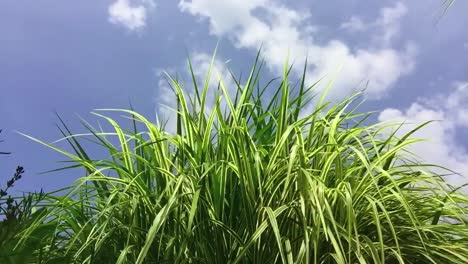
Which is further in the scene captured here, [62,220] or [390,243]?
[62,220]

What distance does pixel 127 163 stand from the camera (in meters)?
2.82

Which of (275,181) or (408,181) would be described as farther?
(408,181)

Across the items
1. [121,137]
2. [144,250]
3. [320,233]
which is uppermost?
[121,137]

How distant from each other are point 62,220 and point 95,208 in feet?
0.75

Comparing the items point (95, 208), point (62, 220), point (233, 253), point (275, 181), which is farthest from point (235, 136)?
point (62, 220)

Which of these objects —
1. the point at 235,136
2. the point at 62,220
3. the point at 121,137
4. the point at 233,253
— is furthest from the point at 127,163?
the point at 233,253

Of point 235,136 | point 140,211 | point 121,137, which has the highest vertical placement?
point 121,137

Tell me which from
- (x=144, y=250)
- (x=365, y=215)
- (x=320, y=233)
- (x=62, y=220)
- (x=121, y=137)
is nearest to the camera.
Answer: (x=144, y=250)

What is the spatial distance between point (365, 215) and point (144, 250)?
0.89 metres

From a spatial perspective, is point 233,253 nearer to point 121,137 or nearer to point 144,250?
point 144,250

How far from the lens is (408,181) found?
102 inches

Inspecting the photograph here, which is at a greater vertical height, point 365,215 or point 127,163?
point 127,163

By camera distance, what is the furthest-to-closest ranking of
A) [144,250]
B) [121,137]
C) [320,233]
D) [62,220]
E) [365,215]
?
[121,137] < [62,220] < [365,215] < [320,233] < [144,250]

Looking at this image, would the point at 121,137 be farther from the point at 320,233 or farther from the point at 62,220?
the point at 320,233
